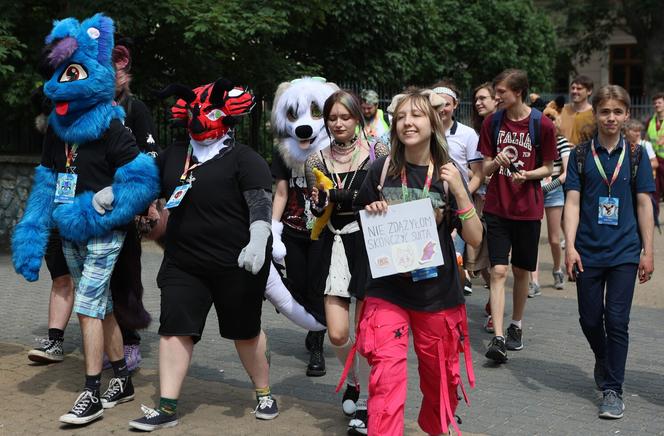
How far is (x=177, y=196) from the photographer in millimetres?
5090

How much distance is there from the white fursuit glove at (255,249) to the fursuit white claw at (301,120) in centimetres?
126

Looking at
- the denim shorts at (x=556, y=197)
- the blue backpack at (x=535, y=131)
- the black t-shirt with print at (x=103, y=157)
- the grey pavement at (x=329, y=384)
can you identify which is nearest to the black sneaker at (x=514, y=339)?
the grey pavement at (x=329, y=384)

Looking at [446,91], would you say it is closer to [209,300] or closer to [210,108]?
[210,108]

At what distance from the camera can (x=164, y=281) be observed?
17.1ft

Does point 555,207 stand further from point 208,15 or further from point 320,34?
point 320,34

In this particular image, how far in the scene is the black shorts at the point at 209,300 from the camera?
5102 millimetres

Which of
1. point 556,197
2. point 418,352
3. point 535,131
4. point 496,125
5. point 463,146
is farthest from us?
point 556,197

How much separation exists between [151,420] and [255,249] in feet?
3.54

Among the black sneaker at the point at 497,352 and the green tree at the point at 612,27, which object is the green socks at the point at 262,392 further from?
the green tree at the point at 612,27

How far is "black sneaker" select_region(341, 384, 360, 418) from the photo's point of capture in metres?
5.38

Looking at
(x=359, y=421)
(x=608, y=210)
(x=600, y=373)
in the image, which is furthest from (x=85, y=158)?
(x=600, y=373)

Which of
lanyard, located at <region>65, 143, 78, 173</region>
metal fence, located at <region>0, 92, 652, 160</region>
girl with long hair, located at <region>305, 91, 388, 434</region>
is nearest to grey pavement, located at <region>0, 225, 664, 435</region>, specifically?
girl with long hair, located at <region>305, 91, 388, 434</region>

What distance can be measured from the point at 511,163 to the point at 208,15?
631cm

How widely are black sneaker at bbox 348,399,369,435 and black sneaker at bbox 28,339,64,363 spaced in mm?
2355
